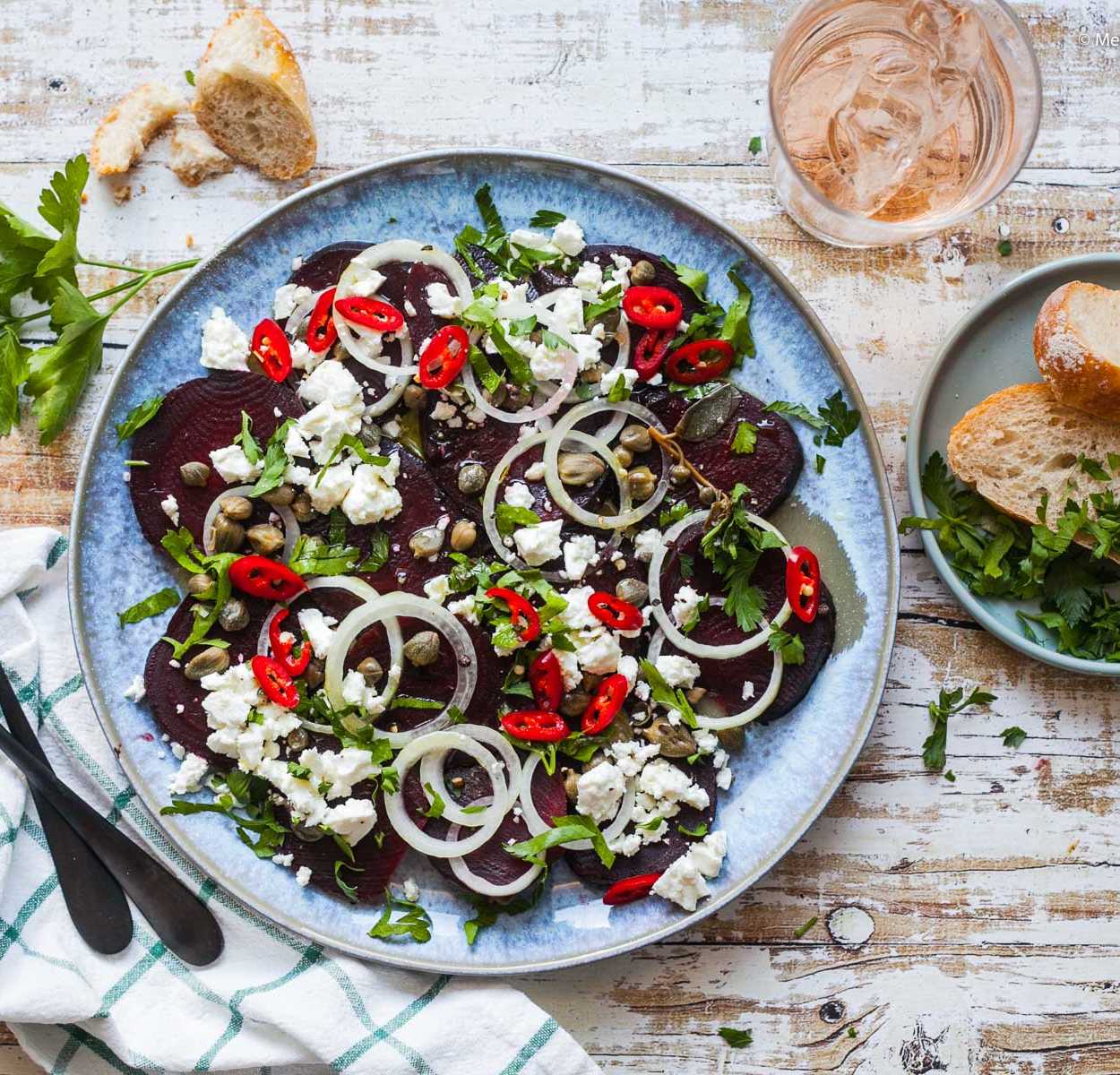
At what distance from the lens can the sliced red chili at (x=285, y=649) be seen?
245 centimetres

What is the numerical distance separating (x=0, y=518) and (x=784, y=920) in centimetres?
225

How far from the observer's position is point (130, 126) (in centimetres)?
268

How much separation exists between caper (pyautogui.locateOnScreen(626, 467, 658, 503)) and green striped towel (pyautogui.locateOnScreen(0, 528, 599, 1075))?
1.24m

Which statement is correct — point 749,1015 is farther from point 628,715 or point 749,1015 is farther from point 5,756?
point 5,756

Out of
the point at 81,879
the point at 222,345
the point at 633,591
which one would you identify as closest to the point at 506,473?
the point at 633,591

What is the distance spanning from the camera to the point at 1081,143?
9.23 feet

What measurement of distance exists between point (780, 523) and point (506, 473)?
695mm

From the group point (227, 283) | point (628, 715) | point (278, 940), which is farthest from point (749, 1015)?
point (227, 283)

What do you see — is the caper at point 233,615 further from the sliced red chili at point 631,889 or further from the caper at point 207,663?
the sliced red chili at point 631,889

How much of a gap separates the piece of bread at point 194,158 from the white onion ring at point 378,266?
0.51 m

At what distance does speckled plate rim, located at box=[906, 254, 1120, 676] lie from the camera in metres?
2.62

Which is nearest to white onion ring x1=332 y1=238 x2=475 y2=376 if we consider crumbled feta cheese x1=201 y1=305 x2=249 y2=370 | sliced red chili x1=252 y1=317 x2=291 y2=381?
sliced red chili x1=252 y1=317 x2=291 y2=381

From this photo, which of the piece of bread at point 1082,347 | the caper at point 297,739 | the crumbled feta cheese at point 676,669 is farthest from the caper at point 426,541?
the piece of bread at point 1082,347

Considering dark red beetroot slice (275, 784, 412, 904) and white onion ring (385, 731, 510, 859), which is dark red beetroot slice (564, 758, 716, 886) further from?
dark red beetroot slice (275, 784, 412, 904)
